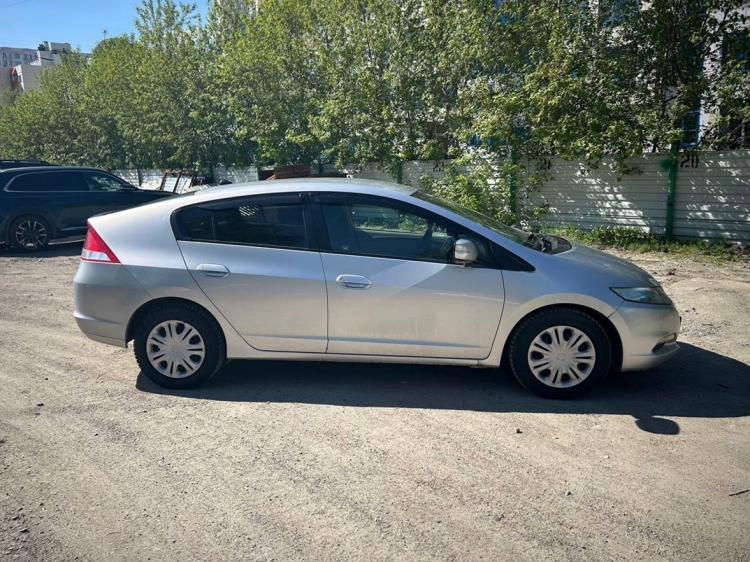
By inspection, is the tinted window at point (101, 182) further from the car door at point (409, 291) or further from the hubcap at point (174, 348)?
the car door at point (409, 291)

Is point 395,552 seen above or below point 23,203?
below

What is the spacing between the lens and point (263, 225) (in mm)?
5086

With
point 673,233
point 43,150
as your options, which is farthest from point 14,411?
point 43,150

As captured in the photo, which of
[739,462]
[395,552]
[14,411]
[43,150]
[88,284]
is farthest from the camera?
[43,150]

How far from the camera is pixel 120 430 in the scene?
14.4 ft

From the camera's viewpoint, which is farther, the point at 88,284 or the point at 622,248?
the point at 622,248

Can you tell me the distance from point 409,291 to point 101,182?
1104 centimetres

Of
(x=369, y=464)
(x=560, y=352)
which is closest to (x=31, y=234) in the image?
(x=369, y=464)

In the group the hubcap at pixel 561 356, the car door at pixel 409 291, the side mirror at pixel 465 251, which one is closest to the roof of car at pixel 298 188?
the car door at pixel 409 291

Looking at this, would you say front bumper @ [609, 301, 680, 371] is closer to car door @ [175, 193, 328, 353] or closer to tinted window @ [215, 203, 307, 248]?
car door @ [175, 193, 328, 353]

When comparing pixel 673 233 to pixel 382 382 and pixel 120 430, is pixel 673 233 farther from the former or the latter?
pixel 120 430

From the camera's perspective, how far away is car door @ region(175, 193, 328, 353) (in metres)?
4.89

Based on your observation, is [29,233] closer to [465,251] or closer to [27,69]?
[465,251]

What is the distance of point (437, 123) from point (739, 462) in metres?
11.6
